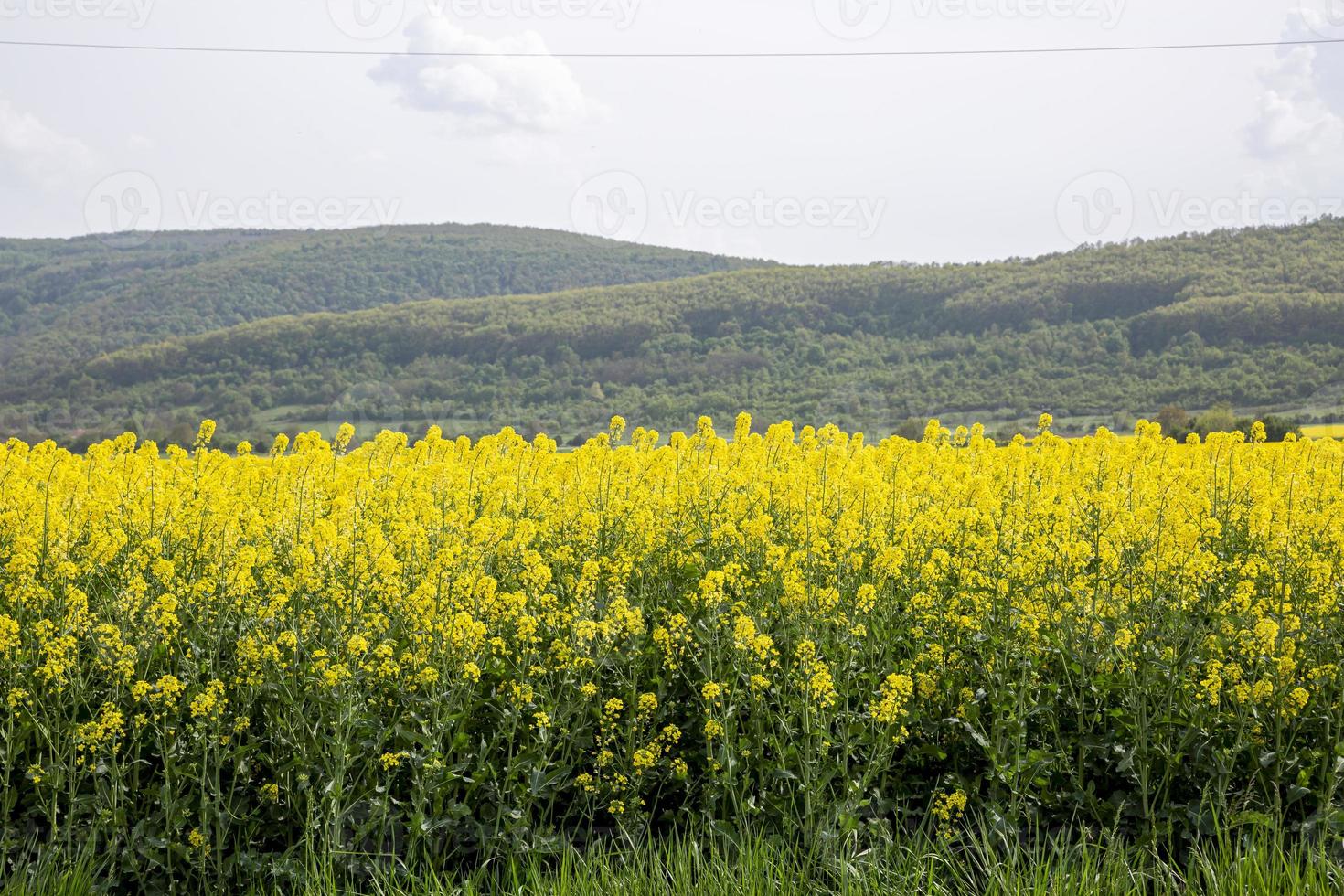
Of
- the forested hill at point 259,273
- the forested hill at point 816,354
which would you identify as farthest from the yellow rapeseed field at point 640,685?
the forested hill at point 259,273

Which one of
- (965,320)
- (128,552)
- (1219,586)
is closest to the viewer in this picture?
(1219,586)

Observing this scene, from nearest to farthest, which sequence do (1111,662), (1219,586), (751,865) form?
(751,865) → (1111,662) → (1219,586)

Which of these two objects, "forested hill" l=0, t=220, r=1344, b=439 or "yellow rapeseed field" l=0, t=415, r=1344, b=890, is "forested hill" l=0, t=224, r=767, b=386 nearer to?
"forested hill" l=0, t=220, r=1344, b=439

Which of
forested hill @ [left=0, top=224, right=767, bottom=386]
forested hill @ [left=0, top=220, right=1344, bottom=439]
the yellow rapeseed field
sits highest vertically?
forested hill @ [left=0, top=224, right=767, bottom=386]

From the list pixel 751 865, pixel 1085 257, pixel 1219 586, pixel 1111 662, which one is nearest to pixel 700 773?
pixel 751 865

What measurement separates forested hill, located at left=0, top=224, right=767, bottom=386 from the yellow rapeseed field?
58.6 metres

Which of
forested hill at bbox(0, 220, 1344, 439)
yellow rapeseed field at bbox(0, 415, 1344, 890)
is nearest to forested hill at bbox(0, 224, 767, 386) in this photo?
forested hill at bbox(0, 220, 1344, 439)

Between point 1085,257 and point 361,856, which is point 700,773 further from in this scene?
point 1085,257

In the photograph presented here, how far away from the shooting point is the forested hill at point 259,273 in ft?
217

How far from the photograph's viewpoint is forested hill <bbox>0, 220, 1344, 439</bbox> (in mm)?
42125

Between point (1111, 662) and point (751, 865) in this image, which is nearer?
point (751, 865)

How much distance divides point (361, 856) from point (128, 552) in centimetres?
224

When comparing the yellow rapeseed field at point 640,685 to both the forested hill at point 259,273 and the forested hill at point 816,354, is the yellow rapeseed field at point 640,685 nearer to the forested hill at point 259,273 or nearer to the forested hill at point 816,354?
the forested hill at point 816,354

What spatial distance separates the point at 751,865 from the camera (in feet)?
13.1
